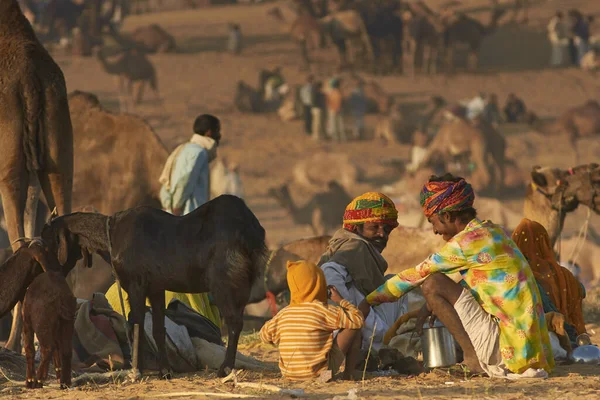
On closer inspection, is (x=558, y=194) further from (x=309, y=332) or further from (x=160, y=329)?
(x=160, y=329)

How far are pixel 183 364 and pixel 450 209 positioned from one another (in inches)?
67.7

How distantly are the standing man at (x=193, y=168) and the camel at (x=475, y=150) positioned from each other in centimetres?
1795

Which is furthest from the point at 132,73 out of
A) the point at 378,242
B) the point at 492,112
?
the point at 378,242

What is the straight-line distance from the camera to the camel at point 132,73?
1382 inches

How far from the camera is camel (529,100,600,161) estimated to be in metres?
32.0

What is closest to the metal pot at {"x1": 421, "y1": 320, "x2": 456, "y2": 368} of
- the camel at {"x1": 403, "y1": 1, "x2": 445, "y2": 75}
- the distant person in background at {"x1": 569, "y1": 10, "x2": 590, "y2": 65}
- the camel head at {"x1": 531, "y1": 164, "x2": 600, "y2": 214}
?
the camel head at {"x1": 531, "y1": 164, "x2": 600, "y2": 214}

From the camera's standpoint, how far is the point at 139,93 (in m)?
34.9

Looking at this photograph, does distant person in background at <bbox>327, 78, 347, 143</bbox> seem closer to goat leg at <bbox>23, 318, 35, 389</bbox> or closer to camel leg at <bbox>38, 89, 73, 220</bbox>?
camel leg at <bbox>38, 89, 73, 220</bbox>

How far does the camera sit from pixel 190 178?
10.6 m

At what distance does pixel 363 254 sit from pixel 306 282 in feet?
2.07

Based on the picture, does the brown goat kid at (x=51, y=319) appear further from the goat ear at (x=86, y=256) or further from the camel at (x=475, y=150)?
the camel at (x=475, y=150)

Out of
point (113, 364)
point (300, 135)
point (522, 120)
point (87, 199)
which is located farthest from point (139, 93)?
point (113, 364)

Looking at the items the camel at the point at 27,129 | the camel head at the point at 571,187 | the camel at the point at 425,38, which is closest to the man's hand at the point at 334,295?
the camel at the point at 27,129

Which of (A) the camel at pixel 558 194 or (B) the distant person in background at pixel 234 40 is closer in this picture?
(A) the camel at pixel 558 194
